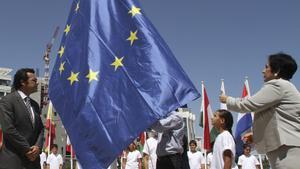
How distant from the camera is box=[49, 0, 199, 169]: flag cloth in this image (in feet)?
16.3

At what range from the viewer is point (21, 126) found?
5180 mm

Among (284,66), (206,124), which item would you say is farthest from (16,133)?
(206,124)

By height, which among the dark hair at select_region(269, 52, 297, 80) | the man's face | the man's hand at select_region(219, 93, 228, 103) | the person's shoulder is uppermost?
the man's face

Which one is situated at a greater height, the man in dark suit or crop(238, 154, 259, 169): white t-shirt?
the man in dark suit

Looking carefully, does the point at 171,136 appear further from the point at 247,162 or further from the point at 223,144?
the point at 247,162

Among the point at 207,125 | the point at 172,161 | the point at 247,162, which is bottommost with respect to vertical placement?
the point at 247,162

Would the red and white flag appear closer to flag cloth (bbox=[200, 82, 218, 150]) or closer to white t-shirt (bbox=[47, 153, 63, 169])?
flag cloth (bbox=[200, 82, 218, 150])

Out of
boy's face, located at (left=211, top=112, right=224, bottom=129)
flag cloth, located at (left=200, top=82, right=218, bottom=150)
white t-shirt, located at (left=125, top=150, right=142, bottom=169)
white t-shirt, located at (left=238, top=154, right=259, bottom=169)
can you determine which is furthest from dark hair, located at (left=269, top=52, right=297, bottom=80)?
white t-shirt, located at (left=125, top=150, right=142, bottom=169)

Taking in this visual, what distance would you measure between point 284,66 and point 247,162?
367 inches

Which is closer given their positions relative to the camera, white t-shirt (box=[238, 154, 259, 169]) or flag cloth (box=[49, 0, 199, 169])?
flag cloth (box=[49, 0, 199, 169])

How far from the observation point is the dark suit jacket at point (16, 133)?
4988 millimetres

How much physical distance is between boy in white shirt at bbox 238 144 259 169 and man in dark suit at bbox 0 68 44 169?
8.86 m

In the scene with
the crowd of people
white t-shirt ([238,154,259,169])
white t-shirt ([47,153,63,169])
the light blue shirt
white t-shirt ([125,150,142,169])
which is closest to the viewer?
the crowd of people

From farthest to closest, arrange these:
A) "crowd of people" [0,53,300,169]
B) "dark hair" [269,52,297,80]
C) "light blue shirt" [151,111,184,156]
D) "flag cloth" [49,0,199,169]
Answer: "light blue shirt" [151,111,184,156], "flag cloth" [49,0,199,169], "dark hair" [269,52,297,80], "crowd of people" [0,53,300,169]
